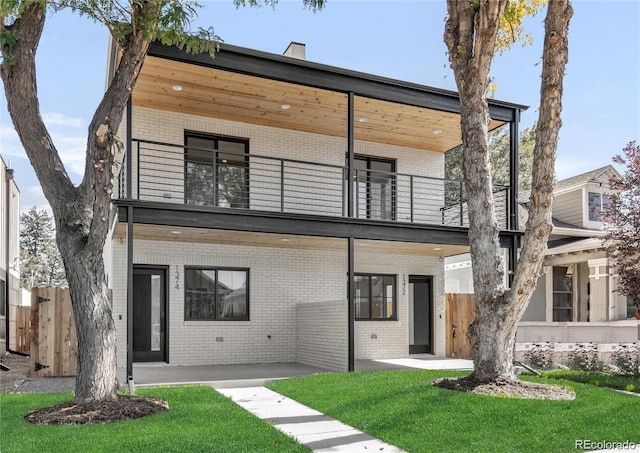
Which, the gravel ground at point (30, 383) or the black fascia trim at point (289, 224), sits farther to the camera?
the black fascia trim at point (289, 224)

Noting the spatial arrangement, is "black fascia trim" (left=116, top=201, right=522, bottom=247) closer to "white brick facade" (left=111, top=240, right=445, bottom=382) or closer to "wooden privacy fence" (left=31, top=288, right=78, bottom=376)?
"white brick facade" (left=111, top=240, right=445, bottom=382)

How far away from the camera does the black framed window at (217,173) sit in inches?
554

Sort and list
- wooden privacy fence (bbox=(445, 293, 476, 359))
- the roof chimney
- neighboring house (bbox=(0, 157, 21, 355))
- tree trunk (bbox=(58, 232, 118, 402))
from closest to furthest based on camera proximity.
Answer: tree trunk (bbox=(58, 232, 118, 402)) → the roof chimney → wooden privacy fence (bbox=(445, 293, 476, 359)) → neighboring house (bbox=(0, 157, 21, 355))

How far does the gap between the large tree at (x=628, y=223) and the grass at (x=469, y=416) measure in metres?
2.68

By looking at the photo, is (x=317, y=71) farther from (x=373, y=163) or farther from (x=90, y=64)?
(x=90, y=64)

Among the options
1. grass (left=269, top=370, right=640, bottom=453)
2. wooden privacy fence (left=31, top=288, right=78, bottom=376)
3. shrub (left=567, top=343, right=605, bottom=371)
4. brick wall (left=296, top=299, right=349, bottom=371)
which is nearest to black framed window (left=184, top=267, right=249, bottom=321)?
brick wall (left=296, top=299, right=349, bottom=371)

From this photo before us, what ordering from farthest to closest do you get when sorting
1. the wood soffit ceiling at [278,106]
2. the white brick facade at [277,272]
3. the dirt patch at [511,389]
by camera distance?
the white brick facade at [277,272], the wood soffit ceiling at [278,106], the dirt patch at [511,389]

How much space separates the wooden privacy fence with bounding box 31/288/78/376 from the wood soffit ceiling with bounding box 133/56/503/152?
452 cm

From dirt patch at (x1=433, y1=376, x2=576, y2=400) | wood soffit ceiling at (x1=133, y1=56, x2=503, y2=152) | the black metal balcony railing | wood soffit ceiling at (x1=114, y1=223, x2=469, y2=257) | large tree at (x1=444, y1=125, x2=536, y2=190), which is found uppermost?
large tree at (x1=444, y1=125, x2=536, y2=190)

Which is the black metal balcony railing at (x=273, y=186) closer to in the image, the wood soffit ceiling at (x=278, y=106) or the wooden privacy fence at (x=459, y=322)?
the wood soffit ceiling at (x=278, y=106)

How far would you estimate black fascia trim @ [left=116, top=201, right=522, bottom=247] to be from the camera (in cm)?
1061

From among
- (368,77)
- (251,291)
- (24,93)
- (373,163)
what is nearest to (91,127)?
(24,93)

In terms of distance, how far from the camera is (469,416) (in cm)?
718

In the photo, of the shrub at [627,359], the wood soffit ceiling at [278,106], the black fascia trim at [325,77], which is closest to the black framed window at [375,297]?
the wood soffit ceiling at [278,106]
